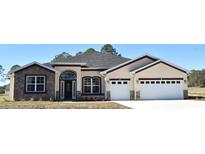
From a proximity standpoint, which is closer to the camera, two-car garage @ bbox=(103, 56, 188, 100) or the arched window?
two-car garage @ bbox=(103, 56, 188, 100)

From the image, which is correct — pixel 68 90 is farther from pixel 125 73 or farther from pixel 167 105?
pixel 167 105

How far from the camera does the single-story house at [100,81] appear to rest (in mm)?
21328

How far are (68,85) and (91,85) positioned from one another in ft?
6.97

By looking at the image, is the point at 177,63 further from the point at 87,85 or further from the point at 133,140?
the point at 133,140

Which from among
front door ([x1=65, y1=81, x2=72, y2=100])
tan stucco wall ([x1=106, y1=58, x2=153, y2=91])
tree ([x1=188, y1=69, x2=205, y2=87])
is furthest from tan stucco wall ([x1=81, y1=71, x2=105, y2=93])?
tree ([x1=188, y1=69, x2=205, y2=87])

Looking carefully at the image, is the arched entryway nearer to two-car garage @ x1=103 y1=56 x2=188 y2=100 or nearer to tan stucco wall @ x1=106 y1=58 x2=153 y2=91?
two-car garage @ x1=103 y1=56 x2=188 y2=100

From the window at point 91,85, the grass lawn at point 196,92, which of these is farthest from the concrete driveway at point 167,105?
the grass lawn at point 196,92

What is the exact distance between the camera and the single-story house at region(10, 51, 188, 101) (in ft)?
70.0

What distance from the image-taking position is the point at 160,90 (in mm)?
22219

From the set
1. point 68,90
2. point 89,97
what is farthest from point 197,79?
point 68,90

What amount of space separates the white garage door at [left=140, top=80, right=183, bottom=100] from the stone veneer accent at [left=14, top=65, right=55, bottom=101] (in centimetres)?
788
